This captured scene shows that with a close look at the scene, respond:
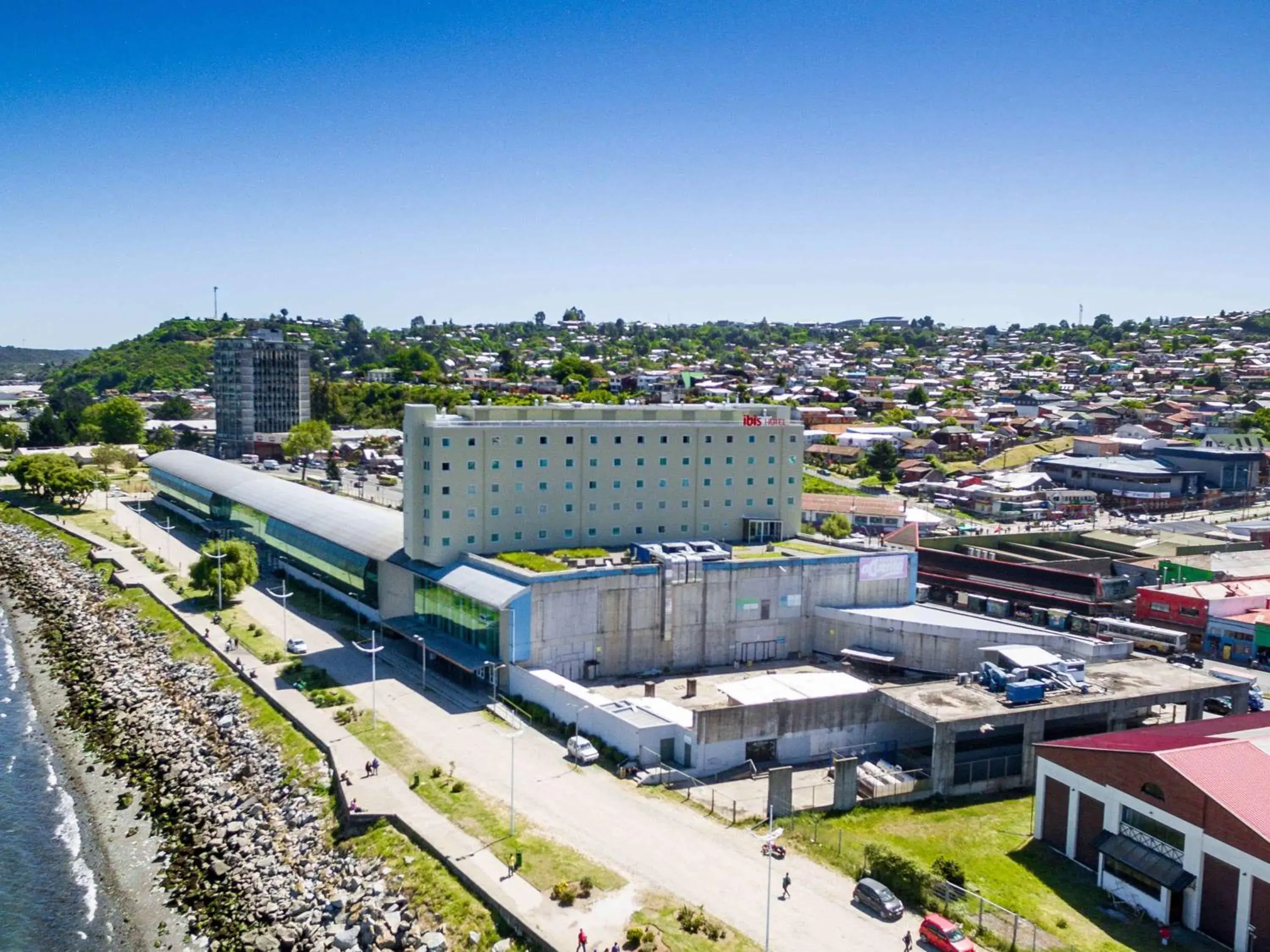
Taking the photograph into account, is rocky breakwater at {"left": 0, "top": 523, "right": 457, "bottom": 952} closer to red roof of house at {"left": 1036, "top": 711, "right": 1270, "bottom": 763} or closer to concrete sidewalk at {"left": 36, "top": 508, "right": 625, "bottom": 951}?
concrete sidewalk at {"left": 36, "top": 508, "right": 625, "bottom": 951}

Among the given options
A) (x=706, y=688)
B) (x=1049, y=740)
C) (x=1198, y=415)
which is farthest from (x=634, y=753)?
(x=1198, y=415)

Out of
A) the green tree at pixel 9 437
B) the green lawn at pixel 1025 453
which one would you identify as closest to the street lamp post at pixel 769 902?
the green lawn at pixel 1025 453

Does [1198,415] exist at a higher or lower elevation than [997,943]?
higher

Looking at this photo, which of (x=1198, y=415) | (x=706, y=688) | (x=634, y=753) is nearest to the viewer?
(x=634, y=753)

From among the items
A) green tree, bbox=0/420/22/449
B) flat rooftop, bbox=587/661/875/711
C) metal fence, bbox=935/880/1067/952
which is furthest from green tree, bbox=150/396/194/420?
metal fence, bbox=935/880/1067/952

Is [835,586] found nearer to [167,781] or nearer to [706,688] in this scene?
[706,688]

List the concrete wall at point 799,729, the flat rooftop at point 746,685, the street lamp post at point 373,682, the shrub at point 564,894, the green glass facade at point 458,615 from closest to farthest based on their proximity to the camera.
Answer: the shrub at point 564,894, the concrete wall at point 799,729, the street lamp post at point 373,682, the flat rooftop at point 746,685, the green glass facade at point 458,615

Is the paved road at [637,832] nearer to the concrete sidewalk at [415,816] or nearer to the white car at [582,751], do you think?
the white car at [582,751]
